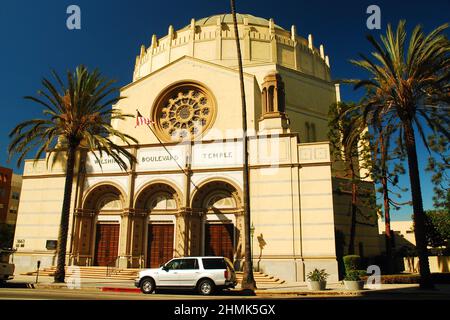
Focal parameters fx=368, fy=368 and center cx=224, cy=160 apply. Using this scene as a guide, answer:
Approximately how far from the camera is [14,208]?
216 feet

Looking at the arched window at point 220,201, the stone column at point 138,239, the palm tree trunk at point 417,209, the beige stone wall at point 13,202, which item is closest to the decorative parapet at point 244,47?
the arched window at point 220,201

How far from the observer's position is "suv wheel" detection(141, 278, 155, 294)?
681 inches

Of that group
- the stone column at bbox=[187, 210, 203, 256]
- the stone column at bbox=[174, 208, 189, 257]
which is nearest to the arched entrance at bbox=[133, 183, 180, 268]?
the stone column at bbox=[174, 208, 189, 257]

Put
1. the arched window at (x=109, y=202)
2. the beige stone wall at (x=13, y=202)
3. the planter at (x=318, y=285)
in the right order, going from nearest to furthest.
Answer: the planter at (x=318, y=285), the arched window at (x=109, y=202), the beige stone wall at (x=13, y=202)

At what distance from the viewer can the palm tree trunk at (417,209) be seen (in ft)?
59.8

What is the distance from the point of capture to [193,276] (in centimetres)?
1680

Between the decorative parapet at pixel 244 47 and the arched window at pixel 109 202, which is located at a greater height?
the decorative parapet at pixel 244 47

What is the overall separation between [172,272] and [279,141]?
12.8 meters

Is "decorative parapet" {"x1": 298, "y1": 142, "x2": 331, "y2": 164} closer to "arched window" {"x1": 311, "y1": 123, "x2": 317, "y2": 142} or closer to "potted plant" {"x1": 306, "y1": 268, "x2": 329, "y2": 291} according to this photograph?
"potted plant" {"x1": 306, "y1": 268, "x2": 329, "y2": 291}

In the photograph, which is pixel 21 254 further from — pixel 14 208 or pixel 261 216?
pixel 14 208

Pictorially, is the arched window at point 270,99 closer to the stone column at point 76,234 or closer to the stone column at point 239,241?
the stone column at point 239,241

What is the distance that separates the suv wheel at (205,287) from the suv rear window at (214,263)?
62 cm

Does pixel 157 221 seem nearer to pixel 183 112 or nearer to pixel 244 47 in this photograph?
pixel 183 112

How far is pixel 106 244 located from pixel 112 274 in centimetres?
417
